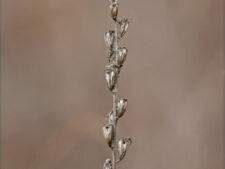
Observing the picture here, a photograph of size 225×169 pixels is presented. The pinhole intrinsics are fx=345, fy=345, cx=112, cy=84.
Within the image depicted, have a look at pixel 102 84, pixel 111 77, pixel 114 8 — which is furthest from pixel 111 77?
pixel 102 84

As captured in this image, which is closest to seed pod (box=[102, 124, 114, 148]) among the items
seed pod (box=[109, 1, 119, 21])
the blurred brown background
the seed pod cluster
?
the seed pod cluster

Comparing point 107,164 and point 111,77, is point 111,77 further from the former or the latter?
point 107,164

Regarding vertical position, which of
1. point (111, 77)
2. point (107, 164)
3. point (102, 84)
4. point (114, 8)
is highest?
point (102, 84)

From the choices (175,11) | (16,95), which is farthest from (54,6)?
(175,11)

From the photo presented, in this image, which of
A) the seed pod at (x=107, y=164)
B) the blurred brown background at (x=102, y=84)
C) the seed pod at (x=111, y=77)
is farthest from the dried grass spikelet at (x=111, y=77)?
the blurred brown background at (x=102, y=84)

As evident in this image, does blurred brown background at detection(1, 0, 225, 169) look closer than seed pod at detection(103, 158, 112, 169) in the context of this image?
No

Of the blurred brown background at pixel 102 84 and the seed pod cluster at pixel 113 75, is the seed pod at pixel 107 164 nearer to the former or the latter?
the seed pod cluster at pixel 113 75

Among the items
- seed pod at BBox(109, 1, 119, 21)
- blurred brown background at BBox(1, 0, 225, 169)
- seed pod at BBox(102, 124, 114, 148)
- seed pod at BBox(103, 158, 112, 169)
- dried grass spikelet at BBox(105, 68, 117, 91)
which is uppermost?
blurred brown background at BBox(1, 0, 225, 169)

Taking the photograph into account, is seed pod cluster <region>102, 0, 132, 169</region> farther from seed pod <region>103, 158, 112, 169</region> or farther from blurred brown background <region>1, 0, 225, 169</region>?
blurred brown background <region>1, 0, 225, 169</region>
